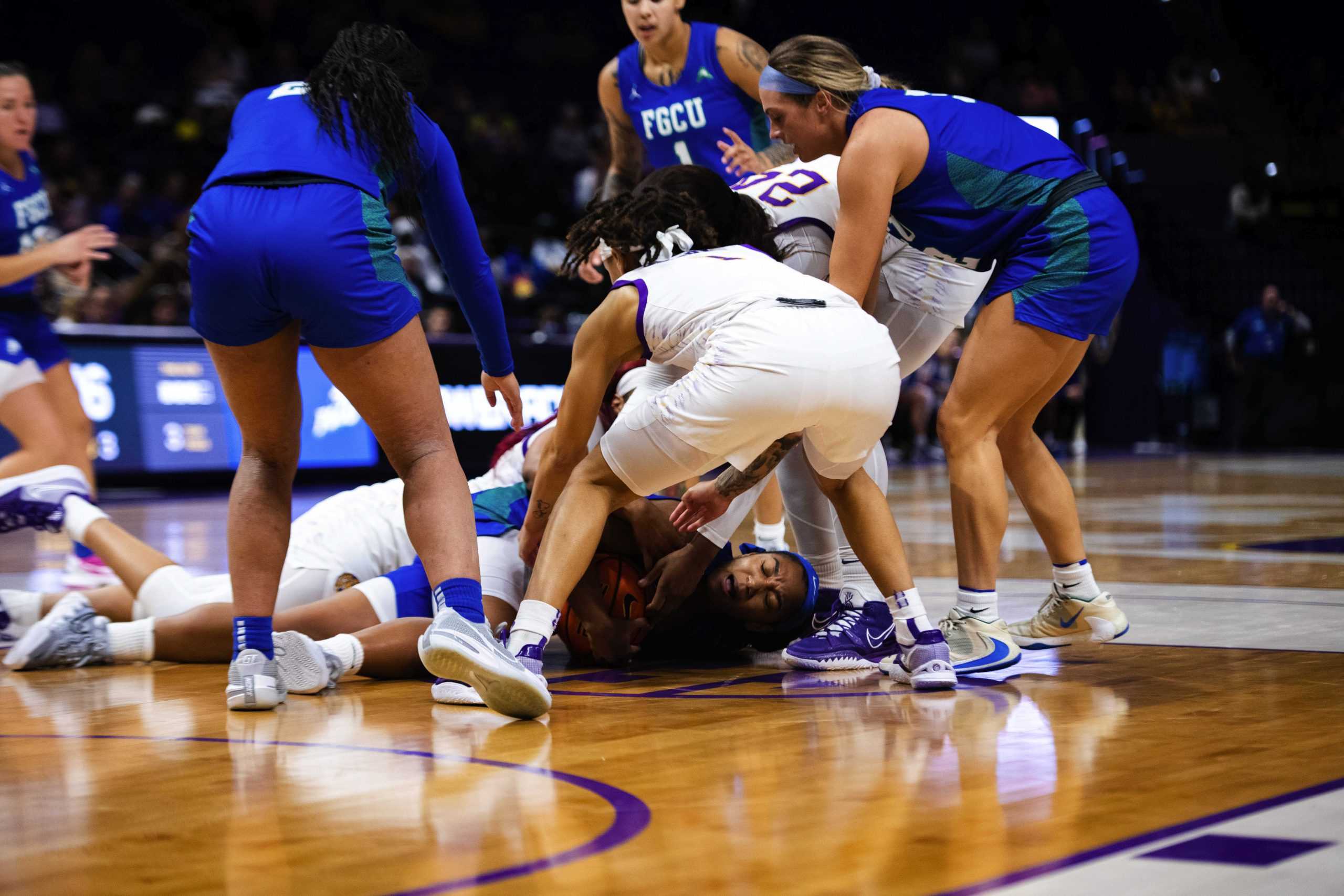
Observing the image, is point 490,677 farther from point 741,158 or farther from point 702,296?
point 741,158

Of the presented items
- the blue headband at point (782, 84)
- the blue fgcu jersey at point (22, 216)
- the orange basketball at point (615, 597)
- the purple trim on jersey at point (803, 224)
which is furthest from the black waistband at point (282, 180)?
the blue fgcu jersey at point (22, 216)

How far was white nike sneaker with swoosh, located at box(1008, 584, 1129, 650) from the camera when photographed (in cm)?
412

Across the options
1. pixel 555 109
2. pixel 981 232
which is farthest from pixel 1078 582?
pixel 555 109

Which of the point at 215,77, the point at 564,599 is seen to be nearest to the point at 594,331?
the point at 564,599

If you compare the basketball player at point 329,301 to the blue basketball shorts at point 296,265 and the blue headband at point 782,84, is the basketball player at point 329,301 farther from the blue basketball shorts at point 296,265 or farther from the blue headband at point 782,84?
the blue headband at point 782,84

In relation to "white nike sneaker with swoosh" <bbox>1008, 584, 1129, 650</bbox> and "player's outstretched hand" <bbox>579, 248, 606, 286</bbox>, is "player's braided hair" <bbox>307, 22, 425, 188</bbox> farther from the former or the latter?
"white nike sneaker with swoosh" <bbox>1008, 584, 1129, 650</bbox>

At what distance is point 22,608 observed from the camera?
443 centimetres

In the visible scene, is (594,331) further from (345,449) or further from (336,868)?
(345,449)

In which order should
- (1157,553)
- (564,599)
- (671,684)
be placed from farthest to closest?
1. (1157,553)
2. (671,684)
3. (564,599)

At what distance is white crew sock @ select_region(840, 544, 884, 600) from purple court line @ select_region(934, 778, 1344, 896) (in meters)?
1.79

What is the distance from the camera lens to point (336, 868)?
2023mm

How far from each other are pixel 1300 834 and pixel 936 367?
47.5 feet

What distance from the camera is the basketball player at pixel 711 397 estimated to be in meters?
3.30

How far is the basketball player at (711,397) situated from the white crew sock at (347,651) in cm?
57
